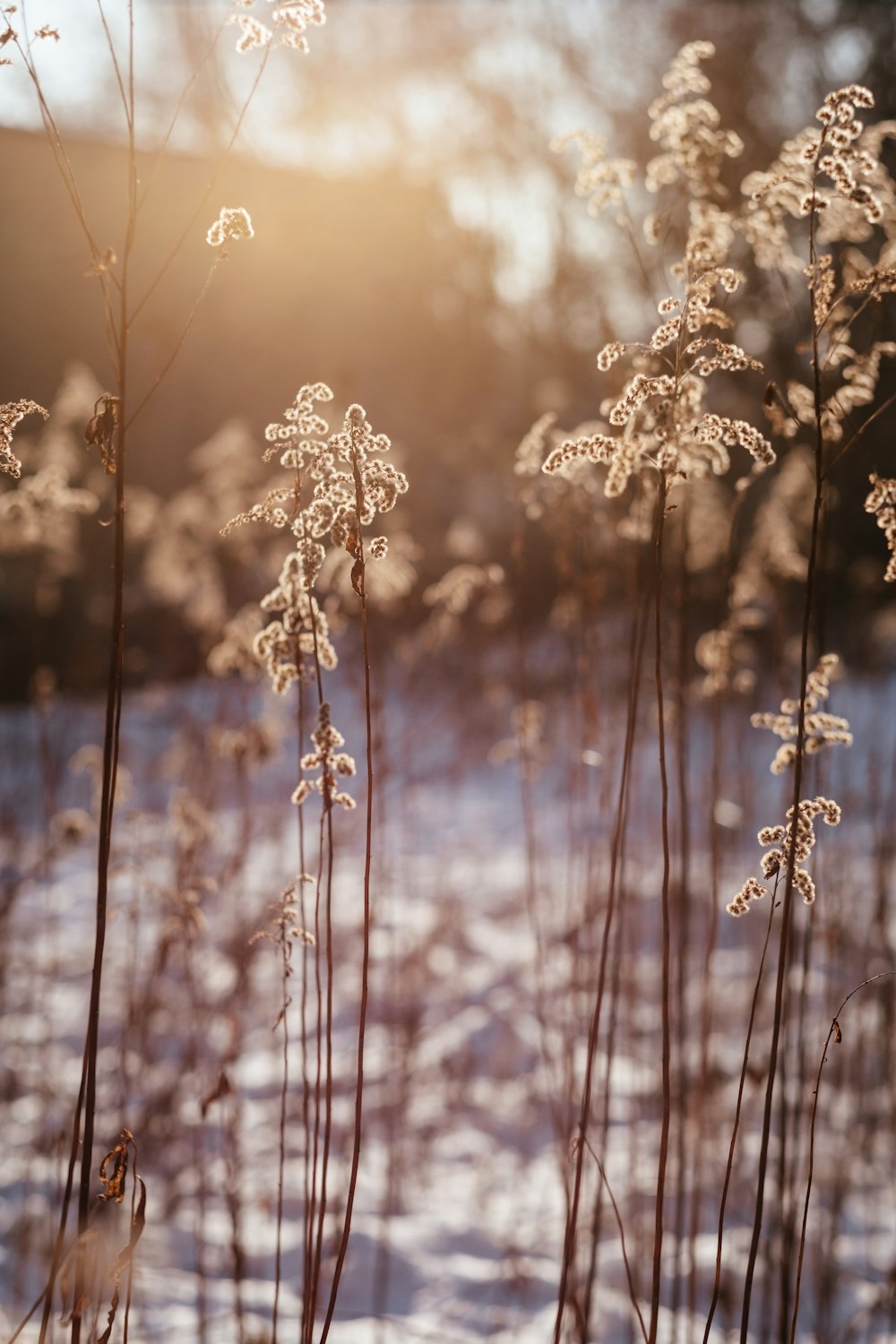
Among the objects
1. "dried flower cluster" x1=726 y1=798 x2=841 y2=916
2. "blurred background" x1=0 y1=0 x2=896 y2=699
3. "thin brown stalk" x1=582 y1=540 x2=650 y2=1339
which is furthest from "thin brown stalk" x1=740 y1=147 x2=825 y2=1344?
"blurred background" x1=0 y1=0 x2=896 y2=699

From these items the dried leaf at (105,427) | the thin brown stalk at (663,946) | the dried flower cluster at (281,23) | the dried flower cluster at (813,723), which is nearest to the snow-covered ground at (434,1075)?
the dried flower cluster at (813,723)

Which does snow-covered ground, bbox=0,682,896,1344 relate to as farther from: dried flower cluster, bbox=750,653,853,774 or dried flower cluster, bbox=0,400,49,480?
dried flower cluster, bbox=0,400,49,480

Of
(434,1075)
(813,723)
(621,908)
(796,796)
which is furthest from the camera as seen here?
(434,1075)

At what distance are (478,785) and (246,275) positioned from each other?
8393 mm

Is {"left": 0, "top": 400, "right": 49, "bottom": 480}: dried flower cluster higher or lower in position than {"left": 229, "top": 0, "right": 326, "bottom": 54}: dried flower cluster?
lower

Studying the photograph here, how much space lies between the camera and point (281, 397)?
1271 cm

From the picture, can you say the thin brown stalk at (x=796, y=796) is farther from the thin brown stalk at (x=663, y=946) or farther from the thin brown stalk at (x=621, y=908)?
the thin brown stalk at (x=621, y=908)

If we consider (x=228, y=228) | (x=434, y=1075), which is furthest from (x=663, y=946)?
(x=434, y=1075)

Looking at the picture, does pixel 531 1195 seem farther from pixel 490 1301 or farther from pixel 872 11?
pixel 872 11

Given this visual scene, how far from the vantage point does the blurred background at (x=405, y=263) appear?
30.1 ft

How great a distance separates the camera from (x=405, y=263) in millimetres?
13328

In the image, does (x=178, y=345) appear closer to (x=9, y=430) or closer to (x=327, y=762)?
A: (x=9, y=430)

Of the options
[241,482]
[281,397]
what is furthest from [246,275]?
[241,482]

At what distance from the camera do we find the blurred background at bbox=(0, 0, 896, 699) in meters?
9.16
